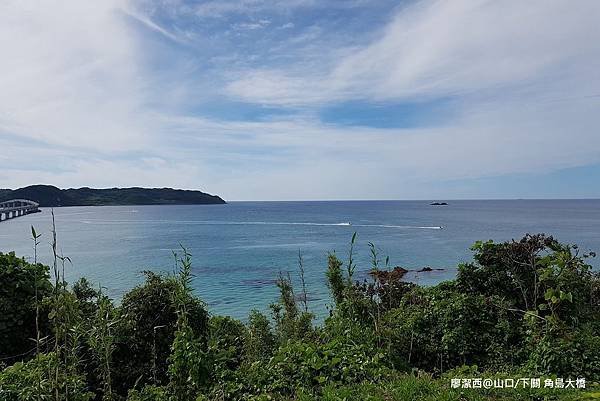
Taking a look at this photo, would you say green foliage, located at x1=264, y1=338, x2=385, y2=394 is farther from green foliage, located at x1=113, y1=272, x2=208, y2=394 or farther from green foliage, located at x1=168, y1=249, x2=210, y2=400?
green foliage, located at x1=113, y1=272, x2=208, y2=394

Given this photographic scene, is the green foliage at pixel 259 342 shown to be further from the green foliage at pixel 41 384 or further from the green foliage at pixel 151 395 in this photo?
the green foliage at pixel 41 384

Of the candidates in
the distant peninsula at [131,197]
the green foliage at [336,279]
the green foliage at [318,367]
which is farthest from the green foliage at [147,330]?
the distant peninsula at [131,197]

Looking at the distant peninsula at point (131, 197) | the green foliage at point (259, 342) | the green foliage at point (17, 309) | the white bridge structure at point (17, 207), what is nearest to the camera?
the green foliage at point (259, 342)

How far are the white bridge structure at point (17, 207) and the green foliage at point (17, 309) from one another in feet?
355

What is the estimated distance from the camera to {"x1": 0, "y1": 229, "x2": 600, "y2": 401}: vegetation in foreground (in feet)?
14.4

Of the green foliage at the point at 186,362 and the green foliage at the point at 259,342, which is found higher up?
the green foliage at the point at 186,362

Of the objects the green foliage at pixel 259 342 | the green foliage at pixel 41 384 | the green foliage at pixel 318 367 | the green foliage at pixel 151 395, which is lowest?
the green foliage at pixel 259 342

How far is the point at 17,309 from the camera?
22.9 feet

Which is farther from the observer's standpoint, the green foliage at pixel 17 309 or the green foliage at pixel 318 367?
the green foliage at pixel 17 309

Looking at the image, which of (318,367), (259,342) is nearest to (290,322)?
(259,342)

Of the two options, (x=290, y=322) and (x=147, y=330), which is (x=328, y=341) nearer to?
(x=290, y=322)

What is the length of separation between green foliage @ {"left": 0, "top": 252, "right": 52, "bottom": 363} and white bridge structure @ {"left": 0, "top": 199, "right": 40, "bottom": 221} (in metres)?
108

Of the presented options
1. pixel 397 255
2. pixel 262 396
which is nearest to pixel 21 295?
pixel 262 396

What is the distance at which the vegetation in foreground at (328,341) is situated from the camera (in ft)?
14.4
